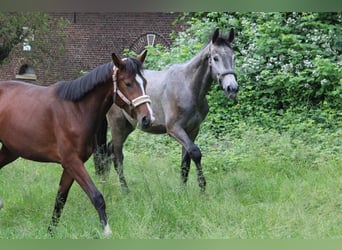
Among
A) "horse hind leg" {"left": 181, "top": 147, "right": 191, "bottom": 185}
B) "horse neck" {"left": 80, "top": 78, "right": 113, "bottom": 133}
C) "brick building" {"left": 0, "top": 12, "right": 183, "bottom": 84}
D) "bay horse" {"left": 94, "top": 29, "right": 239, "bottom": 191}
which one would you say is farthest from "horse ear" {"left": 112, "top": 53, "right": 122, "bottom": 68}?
"brick building" {"left": 0, "top": 12, "right": 183, "bottom": 84}

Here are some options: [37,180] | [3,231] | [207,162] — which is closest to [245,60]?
[207,162]

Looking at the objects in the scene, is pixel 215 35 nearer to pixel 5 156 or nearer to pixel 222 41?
pixel 222 41

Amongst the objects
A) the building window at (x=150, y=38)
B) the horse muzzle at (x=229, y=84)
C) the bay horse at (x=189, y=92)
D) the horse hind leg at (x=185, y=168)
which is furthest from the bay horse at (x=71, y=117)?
the building window at (x=150, y=38)

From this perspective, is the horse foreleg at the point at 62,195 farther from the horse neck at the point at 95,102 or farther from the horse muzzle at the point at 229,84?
the horse muzzle at the point at 229,84

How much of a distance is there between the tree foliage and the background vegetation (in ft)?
0.08

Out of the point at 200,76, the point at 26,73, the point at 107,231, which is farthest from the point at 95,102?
A: the point at 26,73

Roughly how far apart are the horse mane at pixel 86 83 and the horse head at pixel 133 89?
14 centimetres

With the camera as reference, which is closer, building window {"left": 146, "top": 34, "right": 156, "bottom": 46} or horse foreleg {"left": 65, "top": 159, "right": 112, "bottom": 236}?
horse foreleg {"left": 65, "top": 159, "right": 112, "bottom": 236}

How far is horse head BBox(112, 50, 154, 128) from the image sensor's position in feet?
12.1

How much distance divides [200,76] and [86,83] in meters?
1.88

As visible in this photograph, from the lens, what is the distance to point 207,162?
6867 millimetres

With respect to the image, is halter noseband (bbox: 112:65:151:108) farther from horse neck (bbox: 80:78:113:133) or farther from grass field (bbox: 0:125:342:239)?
grass field (bbox: 0:125:342:239)

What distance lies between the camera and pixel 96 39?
1870cm

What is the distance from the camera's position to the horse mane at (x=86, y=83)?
392 centimetres
